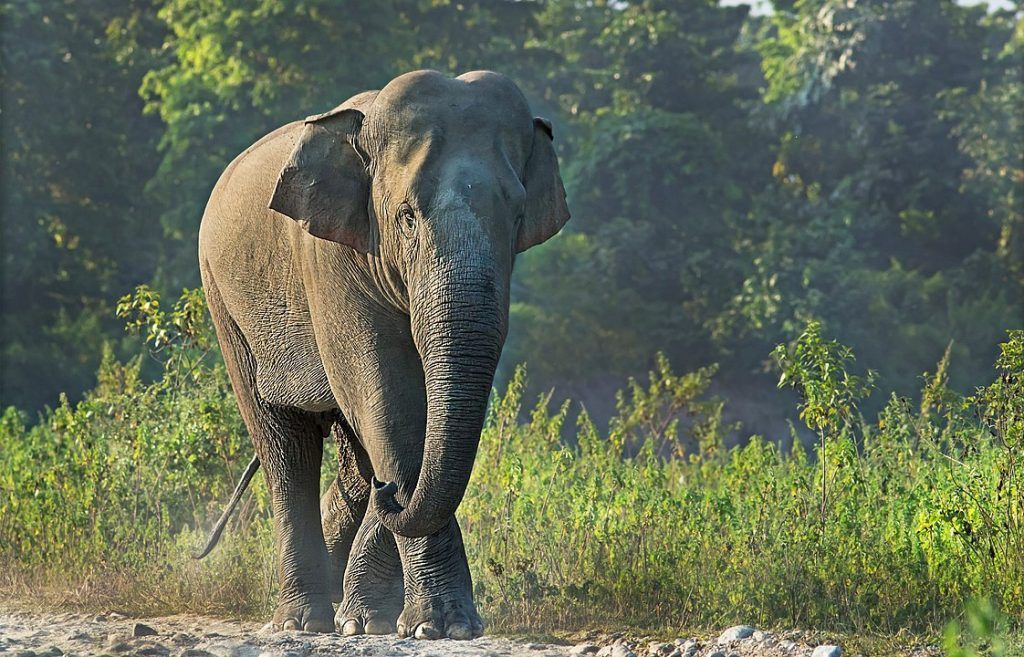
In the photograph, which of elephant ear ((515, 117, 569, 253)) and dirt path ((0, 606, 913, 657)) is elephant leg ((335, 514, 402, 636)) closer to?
dirt path ((0, 606, 913, 657))

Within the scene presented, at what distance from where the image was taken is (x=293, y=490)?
26.7 feet

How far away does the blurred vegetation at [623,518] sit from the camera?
7.36 m

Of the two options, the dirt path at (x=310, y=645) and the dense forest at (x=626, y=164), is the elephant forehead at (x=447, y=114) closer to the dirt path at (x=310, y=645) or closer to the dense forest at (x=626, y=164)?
the dirt path at (x=310, y=645)

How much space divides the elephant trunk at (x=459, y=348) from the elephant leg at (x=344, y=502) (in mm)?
1760

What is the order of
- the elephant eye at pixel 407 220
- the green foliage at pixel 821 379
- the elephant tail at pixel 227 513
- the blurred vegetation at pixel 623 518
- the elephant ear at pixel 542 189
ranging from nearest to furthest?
the elephant eye at pixel 407 220 < the elephant ear at pixel 542 189 < the blurred vegetation at pixel 623 518 < the green foliage at pixel 821 379 < the elephant tail at pixel 227 513

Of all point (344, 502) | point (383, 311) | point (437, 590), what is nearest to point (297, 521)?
point (344, 502)

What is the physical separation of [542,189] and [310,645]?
2140 millimetres

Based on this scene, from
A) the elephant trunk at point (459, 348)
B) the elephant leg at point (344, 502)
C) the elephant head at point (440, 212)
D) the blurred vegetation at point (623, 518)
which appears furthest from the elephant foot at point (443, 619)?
the elephant leg at point (344, 502)

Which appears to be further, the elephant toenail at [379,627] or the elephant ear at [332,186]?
the elephant toenail at [379,627]

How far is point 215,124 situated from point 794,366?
21.1 meters

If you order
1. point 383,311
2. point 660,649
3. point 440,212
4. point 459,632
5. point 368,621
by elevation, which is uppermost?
point 440,212

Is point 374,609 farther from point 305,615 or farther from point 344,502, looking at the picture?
point 344,502

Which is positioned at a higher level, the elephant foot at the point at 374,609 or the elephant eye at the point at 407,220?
the elephant eye at the point at 407,220

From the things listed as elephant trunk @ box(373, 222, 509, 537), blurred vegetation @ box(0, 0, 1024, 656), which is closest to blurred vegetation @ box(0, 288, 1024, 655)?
elephant trunk @ box(373, 222, 509, 537)
